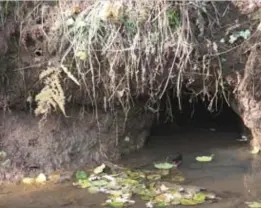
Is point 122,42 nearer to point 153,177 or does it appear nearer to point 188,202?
point 153,177

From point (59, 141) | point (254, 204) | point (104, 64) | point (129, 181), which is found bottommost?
point (254, 204)

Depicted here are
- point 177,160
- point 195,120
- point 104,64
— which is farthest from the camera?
point 195,120

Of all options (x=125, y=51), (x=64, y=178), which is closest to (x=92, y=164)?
(x=64, y=178)

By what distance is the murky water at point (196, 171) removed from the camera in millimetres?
3898

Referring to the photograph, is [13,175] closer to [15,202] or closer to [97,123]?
[15,202]

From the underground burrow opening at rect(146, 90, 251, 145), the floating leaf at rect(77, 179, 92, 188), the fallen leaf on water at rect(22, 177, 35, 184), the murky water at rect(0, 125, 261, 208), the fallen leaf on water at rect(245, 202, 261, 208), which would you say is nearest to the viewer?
the fallen leaf on water at rect(245, 202, 261, 208)

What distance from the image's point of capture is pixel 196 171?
14.5ft

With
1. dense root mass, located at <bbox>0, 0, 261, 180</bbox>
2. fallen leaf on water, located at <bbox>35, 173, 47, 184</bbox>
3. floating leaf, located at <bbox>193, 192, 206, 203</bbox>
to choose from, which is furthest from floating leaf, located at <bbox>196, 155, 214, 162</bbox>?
fallen leaf on water, located at <bbox>35, 173, 47, 184</bbox>

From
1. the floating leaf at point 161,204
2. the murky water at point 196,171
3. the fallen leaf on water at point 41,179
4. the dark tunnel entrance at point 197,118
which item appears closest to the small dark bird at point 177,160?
the murky water at point 196,171

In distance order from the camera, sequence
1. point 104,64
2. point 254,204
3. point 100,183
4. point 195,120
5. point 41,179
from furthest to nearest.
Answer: point 195,120
point 104,64
point 41,179
point 100,183
point 254,204

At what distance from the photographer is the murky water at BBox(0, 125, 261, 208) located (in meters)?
3.90

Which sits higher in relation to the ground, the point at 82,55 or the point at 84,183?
the point at 82,55

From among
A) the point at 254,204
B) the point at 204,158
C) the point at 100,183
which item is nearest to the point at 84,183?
the point at 100,183

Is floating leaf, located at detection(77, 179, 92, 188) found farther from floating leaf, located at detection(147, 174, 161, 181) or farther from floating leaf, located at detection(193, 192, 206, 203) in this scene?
floating leaf, located at detection(193, 192, 206, 203)
